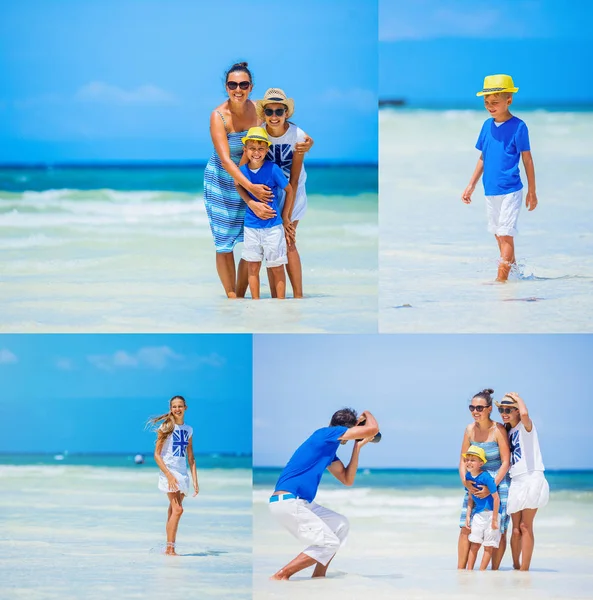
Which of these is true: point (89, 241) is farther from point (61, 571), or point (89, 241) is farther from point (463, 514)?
point (463, 514)

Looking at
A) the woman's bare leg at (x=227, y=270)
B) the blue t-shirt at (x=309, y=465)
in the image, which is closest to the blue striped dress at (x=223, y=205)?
the woman's bare leg at (x=227, y=270)

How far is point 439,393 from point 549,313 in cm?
189

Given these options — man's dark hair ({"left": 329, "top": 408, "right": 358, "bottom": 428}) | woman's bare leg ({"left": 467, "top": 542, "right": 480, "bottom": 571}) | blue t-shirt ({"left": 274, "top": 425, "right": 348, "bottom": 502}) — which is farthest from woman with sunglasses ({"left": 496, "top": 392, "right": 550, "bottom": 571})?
blue t-shirt ({"left": 274, "top": 425, "right": 348, "bottom": 502})

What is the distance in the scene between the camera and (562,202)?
35.8ft

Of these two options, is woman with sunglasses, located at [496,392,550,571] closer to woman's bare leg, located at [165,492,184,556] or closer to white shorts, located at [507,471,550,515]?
white shorts, located at [507,471,550,515]

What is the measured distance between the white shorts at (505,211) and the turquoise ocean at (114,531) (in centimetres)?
264

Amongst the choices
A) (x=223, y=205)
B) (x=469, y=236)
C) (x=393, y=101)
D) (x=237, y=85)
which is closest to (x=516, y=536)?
(x=223, y=205)

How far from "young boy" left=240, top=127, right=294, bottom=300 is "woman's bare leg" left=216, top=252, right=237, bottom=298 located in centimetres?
27

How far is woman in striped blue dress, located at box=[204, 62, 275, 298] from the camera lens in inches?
357

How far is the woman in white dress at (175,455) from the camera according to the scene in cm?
873

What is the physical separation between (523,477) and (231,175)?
2.89 m

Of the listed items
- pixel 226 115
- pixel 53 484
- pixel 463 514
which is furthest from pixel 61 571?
pixel 226 115

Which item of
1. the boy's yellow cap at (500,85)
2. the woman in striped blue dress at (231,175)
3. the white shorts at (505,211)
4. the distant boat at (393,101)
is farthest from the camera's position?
the distant boat at (393,101)

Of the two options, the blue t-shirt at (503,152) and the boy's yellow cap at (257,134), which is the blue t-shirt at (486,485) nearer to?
the blue t-shirt at (503,152)
